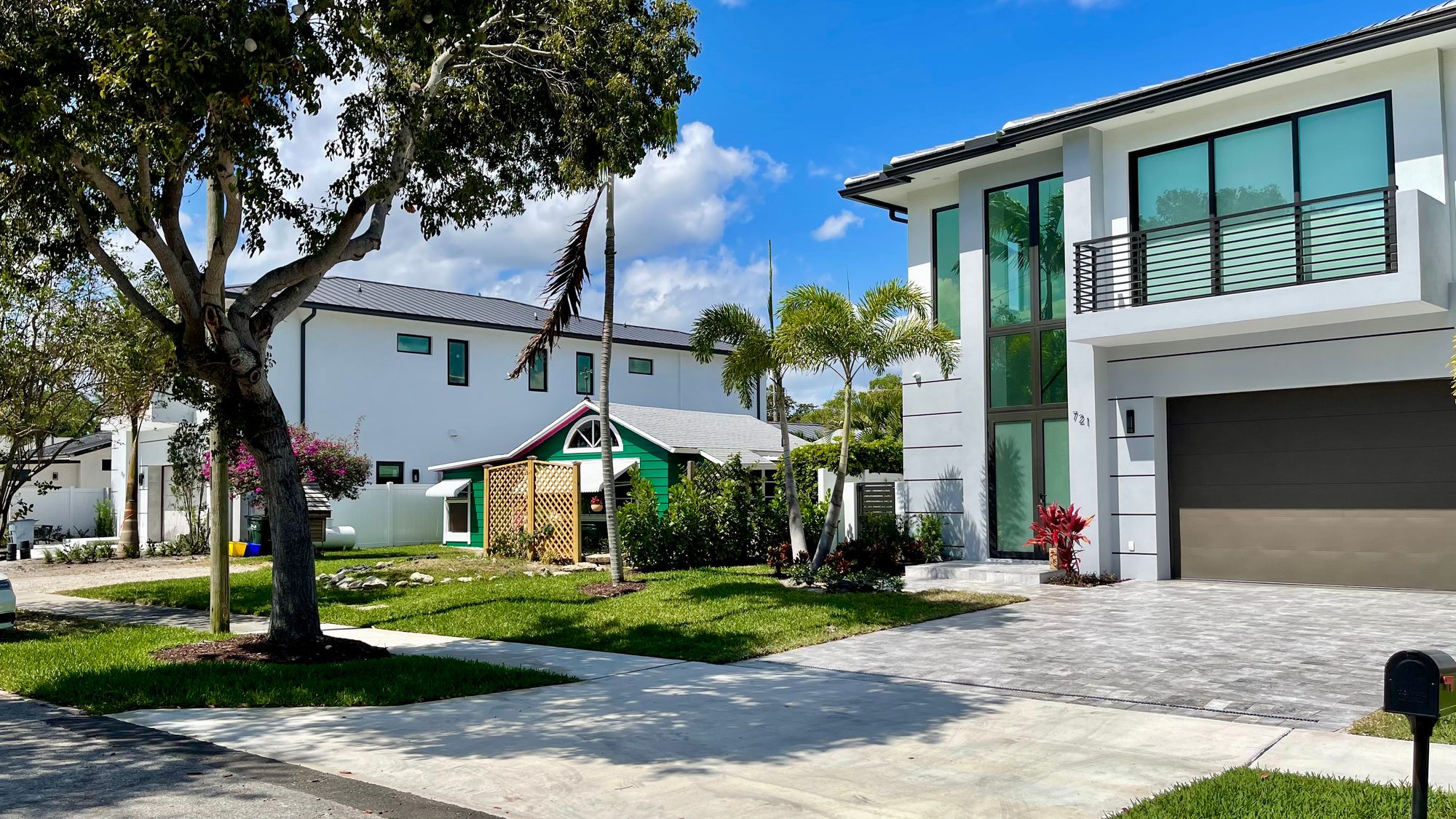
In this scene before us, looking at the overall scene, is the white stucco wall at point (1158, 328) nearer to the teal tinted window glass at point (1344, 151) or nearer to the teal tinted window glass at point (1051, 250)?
the teal tinted window glass at point (1344, 151)

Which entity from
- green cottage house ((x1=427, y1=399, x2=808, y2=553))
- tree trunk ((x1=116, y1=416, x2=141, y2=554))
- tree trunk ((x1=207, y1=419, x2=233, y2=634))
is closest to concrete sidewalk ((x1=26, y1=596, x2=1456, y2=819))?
tree trunk ((x1=207, y1=419, x2=233, y2=634))

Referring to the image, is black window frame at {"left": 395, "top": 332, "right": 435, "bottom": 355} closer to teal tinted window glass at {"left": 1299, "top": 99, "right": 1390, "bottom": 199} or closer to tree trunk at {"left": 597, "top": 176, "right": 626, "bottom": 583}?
tree trunk at {"left": 597, "top": 176, "right": 626, "bottom": 583}

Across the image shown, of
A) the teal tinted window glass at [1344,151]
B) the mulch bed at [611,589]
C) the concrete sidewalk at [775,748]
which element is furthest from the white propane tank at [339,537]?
the teal tinted window glass at [1344,151]

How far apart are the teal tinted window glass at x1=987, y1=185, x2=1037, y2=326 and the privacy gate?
8822 millimetres

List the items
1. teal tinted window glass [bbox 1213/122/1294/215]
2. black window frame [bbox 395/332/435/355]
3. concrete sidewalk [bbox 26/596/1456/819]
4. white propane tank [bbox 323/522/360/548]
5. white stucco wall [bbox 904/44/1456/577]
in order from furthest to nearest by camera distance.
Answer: black window frame [bbox 395/332/435/355] → white propane tank [bbox 323/522/360/548] → teal tinted window glass [bbox 1213/122/1294/215] → white stucco wall [bbox 904/44/1456/577] → concrete sidewalk [bbox 26/596/1456/819]

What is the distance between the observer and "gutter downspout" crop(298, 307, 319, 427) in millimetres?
27328

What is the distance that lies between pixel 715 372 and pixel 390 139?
2689 cm

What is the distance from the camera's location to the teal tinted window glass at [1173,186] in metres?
15.6

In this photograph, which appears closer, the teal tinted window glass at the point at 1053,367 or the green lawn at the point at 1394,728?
the green lawn at the point at 1394,728

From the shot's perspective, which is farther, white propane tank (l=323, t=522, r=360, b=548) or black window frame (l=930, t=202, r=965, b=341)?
white propane tank (l=323, t=522, r=360, b=548)

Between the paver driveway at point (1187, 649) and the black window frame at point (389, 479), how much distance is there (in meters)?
20.5

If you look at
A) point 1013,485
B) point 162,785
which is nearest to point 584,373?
point 1013,485

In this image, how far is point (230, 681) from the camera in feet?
29.5

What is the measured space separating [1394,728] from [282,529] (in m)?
9.60
